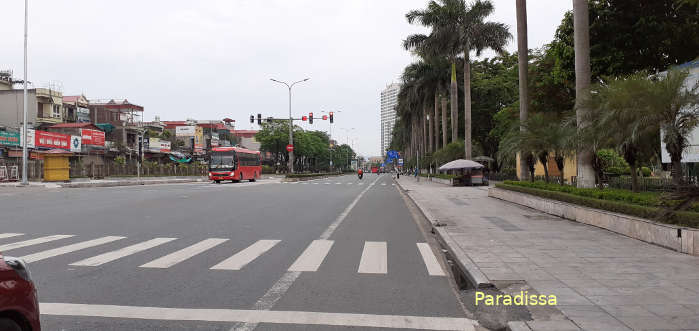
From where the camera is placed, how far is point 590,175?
49.9ft

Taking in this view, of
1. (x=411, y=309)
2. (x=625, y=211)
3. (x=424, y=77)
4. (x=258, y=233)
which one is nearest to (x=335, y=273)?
(x=411, y=309)

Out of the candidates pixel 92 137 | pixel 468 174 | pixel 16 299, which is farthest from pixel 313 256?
pixel 92 137

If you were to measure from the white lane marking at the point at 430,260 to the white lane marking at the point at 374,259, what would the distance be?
0.65 m

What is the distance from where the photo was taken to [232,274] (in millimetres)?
6645

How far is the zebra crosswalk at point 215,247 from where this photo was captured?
7.21 meters

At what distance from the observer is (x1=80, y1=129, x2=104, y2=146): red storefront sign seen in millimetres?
53469

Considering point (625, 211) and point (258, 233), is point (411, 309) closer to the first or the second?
point (258, 233)

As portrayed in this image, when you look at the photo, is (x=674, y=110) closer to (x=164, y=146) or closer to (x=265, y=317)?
(x=265, y=317)

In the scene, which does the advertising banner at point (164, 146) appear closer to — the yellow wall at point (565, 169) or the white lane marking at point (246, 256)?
the yellow wall at point (565, 169)

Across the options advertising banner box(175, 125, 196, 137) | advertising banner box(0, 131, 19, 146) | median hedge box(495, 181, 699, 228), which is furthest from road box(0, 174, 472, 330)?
advertising banner box(175, 125, 196, 137)

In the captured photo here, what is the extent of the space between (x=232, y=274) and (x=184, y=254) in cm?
190

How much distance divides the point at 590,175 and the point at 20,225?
1617cm

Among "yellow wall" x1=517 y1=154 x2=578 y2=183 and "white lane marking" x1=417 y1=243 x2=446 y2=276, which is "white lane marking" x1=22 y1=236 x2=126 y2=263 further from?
"yellow wall" x1=517 y1=154 x2=578 y2=183

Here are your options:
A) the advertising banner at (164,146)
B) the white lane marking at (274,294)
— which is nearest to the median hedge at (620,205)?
the white lane marking at (274,294)
